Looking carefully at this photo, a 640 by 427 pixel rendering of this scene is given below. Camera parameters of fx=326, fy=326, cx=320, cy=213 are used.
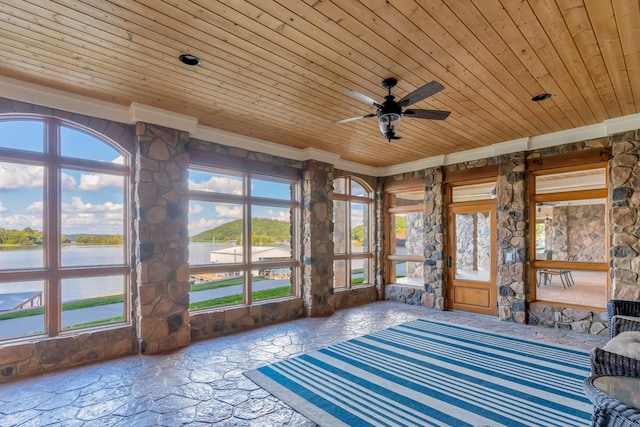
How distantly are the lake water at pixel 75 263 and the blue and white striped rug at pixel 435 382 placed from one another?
239 cm

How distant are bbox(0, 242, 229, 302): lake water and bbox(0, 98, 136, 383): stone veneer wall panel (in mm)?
514

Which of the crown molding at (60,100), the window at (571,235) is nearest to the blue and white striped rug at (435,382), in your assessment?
the window at (571,235)

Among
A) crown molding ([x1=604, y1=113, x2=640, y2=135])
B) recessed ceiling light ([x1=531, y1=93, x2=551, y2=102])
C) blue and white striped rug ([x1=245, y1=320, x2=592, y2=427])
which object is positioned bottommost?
blue and white striped rug ([x1=245, y1=320, x2=592, y2=427])

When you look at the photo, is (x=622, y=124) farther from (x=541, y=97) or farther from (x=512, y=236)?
(x=512, y=236)

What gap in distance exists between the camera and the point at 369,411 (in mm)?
2918

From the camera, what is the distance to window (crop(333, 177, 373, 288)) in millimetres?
7304

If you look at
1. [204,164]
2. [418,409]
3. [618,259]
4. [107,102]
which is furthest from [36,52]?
[618,259]

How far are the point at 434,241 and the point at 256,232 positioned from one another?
3716mm

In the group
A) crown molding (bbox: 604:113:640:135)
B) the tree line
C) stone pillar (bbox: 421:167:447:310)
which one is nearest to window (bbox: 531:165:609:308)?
crown molding (bbox: 604:113:640:135)

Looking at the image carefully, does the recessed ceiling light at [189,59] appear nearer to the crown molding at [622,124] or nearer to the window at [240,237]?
the window at [240,237]

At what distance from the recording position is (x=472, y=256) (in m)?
6.71

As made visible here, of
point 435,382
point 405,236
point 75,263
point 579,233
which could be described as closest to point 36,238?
point 75,263

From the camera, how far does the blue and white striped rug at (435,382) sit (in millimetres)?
2822

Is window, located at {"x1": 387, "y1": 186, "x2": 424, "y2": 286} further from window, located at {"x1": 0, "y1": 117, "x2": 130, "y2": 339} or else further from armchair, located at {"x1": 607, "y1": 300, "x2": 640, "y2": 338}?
window, located at {"x1": 0, "y1": 117, "x2": 130, "y2": 339}
